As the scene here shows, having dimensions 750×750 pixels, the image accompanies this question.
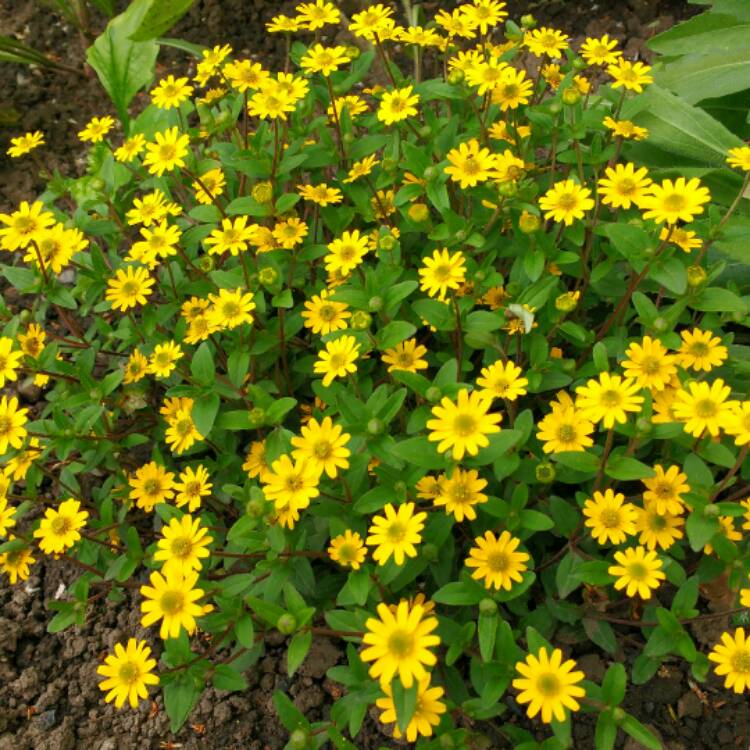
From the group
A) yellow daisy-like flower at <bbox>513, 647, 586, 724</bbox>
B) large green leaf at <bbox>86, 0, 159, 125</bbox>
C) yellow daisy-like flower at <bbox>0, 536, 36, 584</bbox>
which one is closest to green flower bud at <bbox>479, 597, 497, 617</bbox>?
yellow daisy-like flower at <bbox>513, 647, 586, 724</bbox>

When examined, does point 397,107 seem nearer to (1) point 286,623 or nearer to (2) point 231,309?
(2) point 231,309

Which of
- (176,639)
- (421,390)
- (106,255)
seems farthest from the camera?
(106,255)

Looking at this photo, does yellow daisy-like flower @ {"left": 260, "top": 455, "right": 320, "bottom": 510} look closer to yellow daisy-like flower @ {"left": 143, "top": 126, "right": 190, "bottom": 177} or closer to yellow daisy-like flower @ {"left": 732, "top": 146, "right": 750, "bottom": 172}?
yellow daisy-like flower @ {"left": 143, "top": 126, "right": 190, "bottom": 177}

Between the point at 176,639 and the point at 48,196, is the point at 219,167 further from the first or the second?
the point at 176,639

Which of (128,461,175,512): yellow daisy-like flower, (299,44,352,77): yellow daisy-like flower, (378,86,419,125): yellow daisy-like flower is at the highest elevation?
(299,44,352,77): yellow daisy-like flower

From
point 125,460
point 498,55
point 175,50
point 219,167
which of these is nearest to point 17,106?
point 175,50
